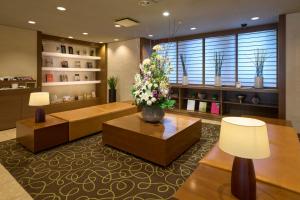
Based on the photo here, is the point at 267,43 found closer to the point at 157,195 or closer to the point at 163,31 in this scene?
the point at 163,31

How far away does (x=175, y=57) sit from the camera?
6387 mm

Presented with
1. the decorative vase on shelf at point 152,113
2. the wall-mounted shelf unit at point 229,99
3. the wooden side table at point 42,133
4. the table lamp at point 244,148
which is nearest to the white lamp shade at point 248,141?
the table lamp at point 244,148

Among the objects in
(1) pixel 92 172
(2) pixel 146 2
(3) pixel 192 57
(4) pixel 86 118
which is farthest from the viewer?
(3) pixel 192 57

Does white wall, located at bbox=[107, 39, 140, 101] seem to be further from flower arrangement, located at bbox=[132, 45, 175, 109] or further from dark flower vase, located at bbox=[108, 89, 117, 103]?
flower arrangement, located at bbox=[132, 45, 175, 109]

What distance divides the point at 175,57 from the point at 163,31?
45.8 inches

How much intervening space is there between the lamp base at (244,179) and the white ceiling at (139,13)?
9.56ft

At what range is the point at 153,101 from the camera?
307 centimetres

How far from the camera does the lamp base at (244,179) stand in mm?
1215

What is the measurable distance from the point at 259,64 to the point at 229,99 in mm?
1200

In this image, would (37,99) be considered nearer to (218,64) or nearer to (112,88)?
(112,88)

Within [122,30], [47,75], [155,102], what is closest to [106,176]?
[155,102]

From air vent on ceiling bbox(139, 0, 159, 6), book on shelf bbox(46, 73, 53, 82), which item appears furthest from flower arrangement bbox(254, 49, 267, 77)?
book on shelf bbox(46, 73, 53, 82)

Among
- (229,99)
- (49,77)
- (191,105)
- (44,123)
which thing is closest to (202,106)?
(191,105)

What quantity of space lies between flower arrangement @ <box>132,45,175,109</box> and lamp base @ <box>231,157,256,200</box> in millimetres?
1939
